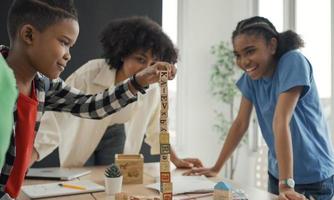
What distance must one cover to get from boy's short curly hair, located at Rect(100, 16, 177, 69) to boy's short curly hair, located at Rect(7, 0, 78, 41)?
32.1 inches

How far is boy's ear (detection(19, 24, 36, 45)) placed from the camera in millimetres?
985

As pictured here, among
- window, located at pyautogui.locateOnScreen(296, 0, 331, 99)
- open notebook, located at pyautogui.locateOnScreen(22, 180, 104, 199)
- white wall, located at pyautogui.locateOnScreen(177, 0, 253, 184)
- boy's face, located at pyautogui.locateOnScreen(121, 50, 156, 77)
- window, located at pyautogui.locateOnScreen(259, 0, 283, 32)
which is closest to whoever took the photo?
open notebook, located at pyautogui.locateOnScreen(22, 180, 104, 199)

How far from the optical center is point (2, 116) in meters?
0.32

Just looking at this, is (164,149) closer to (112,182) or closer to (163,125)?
(163,125)

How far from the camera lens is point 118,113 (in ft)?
6.37

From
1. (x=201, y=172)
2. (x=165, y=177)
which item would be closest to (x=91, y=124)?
(x=201, y=172)

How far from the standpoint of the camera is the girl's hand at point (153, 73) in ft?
3.92

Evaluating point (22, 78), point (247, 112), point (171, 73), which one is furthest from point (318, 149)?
point (22, 78)

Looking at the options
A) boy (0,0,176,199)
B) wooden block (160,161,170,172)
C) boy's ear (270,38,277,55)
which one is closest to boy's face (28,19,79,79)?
boy (0,0,176,199)

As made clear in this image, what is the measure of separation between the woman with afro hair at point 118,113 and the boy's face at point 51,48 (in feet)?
2.24

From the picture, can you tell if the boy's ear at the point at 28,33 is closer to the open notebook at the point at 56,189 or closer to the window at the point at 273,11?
the open notebook at the point at 56,189

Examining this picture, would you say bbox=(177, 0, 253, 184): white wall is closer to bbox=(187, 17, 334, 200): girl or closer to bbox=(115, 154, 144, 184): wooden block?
bbox=(187, 17, 334, 200): girl

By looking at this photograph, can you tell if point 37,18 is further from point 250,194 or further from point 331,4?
point 331,4

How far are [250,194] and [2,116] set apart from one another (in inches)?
43.9
